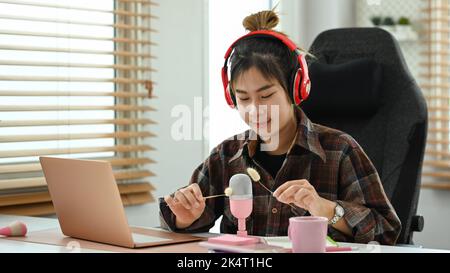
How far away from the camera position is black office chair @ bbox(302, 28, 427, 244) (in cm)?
207

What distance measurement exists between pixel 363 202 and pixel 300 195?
287 mm

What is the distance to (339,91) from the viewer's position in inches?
89.8

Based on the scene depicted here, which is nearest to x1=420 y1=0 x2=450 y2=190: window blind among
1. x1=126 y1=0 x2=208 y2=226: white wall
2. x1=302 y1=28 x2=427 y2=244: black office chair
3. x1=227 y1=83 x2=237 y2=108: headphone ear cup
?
x1=126 y1=0 x2=208 y2=226: white wall

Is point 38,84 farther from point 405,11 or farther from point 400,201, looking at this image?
point 405,11

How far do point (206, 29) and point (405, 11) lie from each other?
1.10 meters

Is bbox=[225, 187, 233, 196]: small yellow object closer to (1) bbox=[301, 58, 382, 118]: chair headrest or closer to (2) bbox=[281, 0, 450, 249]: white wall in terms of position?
(1) bbox=[301, 58, 382, 118]: chair headrest

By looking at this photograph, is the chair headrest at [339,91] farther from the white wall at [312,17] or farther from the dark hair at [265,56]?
the white wall at [312,17]

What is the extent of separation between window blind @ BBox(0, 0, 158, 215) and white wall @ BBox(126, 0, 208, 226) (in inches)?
2.1

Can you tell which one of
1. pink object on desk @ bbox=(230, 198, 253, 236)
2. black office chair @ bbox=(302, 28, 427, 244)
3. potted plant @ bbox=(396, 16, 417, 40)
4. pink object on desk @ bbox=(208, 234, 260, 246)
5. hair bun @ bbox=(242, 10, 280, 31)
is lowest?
pink object on desk @ bbox=(208, 234, 260, 246)

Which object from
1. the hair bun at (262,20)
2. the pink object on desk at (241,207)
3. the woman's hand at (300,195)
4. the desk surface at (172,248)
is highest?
the hair bun at (262,20)

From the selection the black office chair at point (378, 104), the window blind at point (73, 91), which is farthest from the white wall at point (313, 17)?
the black office chair at point (378, 104)

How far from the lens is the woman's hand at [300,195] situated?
60.5 inches
